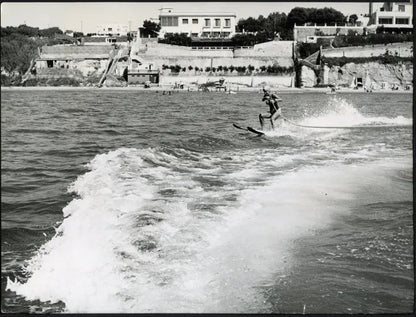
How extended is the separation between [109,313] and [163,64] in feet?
155

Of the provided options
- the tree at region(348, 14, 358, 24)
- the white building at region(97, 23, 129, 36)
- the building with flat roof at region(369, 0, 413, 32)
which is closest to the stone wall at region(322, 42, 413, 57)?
the tree at region(348, 14, 358, 24)

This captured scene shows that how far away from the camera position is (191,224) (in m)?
5.23

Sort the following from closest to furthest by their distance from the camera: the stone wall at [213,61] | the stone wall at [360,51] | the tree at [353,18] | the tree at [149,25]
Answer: the tree at [149,25] < the stone wall at [360,51] < the tree at [353,18] < the stone wall at [213,61]

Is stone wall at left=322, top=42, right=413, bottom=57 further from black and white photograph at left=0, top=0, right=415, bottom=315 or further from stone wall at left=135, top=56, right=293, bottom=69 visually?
black and white photograph at left=0, top=0, right=415, bottom=315

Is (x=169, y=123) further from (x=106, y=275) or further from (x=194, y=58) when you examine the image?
(x=194, y=58)

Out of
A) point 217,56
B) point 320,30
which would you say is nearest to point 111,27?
point 320,30

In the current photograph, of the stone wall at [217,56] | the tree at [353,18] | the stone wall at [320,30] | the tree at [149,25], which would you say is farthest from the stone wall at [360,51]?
the tree at [149,25]

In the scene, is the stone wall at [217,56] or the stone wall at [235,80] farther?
the stone wall at [217,56]

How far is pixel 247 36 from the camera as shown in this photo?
48562 mm

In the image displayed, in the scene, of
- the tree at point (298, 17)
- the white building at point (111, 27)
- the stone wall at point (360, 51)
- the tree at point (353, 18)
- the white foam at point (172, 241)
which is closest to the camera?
the white foam at point (172, 241)

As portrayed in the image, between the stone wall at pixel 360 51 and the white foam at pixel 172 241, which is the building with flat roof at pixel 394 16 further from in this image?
the white foam at pixel 172 241

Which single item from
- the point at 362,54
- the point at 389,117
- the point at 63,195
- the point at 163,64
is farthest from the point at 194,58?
the point at 63,195

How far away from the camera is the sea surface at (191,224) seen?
3.84 meters

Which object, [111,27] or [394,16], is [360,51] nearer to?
[394,16]
